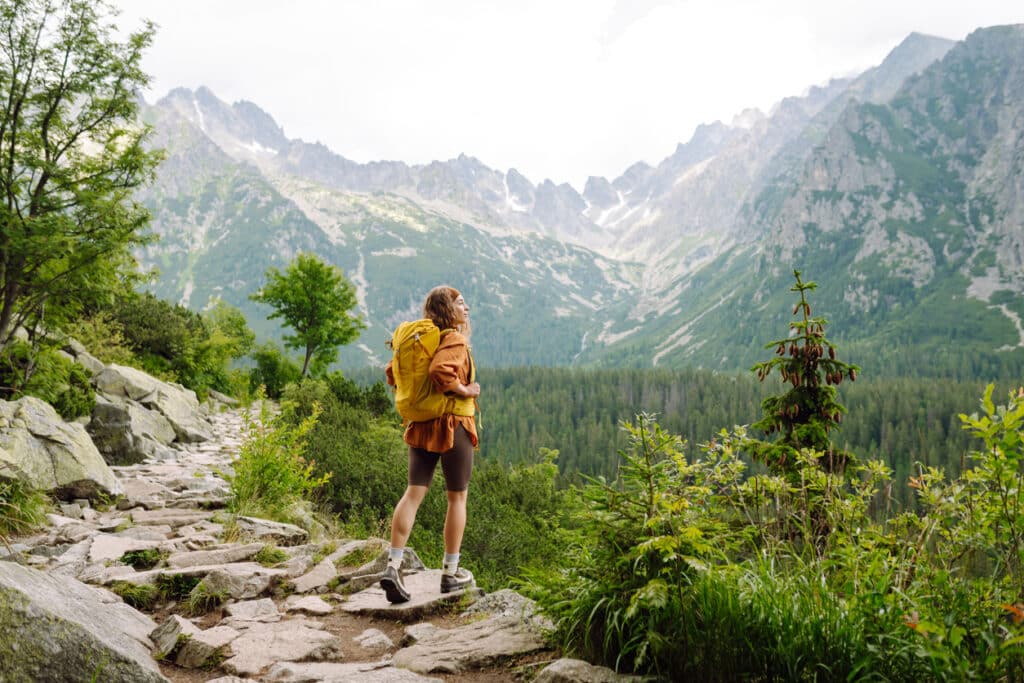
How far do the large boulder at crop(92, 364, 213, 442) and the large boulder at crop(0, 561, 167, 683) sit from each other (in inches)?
468

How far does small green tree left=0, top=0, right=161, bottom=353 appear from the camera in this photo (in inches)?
395

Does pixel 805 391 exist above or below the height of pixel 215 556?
above

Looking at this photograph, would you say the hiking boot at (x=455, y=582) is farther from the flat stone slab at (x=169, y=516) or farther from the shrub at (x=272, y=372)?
the shrub at (x=272, y=372)

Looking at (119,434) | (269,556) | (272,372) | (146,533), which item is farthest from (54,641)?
(272,372)

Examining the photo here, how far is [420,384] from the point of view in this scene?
16.5ft

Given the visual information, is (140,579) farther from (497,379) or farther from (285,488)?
(497,379)

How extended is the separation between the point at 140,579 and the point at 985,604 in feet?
19.3

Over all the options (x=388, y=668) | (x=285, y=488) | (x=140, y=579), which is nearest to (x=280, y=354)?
(x=285, y=488)

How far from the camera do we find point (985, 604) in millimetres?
2613

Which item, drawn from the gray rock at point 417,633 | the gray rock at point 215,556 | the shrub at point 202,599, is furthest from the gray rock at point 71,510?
the gray rock at point 417,633

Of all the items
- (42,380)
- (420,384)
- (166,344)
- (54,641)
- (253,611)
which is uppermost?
(166,344)

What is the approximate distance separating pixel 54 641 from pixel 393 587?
265 centimetres

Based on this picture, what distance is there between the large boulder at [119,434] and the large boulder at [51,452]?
2.46 meters

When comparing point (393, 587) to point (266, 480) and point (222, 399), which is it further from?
point (222, 399)
